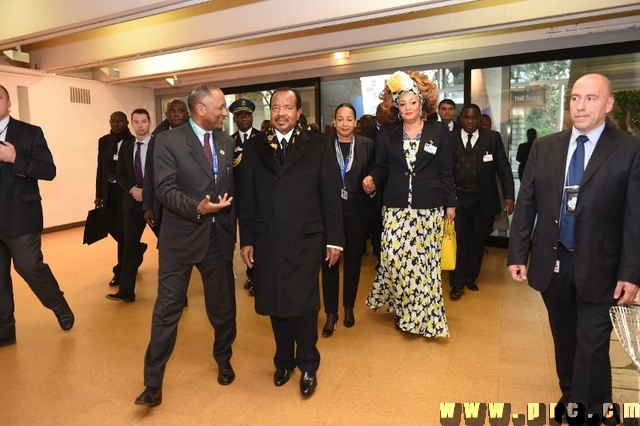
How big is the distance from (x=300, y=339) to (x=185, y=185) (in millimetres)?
1160

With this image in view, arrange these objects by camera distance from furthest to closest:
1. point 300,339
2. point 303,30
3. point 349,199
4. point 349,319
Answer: point 303,30
point 349,319
point 349,199
point 300,339

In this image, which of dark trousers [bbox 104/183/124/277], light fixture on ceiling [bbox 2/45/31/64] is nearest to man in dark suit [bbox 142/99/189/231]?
dark trousers [bbox 104/183/124/277]

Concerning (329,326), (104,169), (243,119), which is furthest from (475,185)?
(104,169)

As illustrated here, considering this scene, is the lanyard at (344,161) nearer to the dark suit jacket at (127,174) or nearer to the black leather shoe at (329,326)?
the black leather shoe at (329,326)

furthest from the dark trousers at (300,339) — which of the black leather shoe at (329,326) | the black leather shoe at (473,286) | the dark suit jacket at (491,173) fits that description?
the dark suit jacket at (491,173)

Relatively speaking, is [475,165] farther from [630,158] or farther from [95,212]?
[95,212]

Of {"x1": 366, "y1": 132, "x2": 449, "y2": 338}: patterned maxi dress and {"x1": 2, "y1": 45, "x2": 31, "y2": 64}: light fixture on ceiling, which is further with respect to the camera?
{"x1": 2, "y1": 45, "x2": 31, "y2": 64}: light fixture on ceiling

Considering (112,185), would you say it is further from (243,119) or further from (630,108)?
(630,108)

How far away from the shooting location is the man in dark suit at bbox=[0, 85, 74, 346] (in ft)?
12.1

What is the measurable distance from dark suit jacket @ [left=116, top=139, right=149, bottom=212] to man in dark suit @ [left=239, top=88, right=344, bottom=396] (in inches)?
90.9

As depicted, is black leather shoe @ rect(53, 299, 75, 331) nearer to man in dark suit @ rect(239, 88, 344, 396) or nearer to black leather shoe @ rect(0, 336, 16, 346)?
black leather shoe @ rect(0, 336, 16, 346)

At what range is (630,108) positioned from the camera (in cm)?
596

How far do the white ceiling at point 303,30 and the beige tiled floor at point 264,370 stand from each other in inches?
122

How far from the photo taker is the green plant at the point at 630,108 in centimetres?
588
